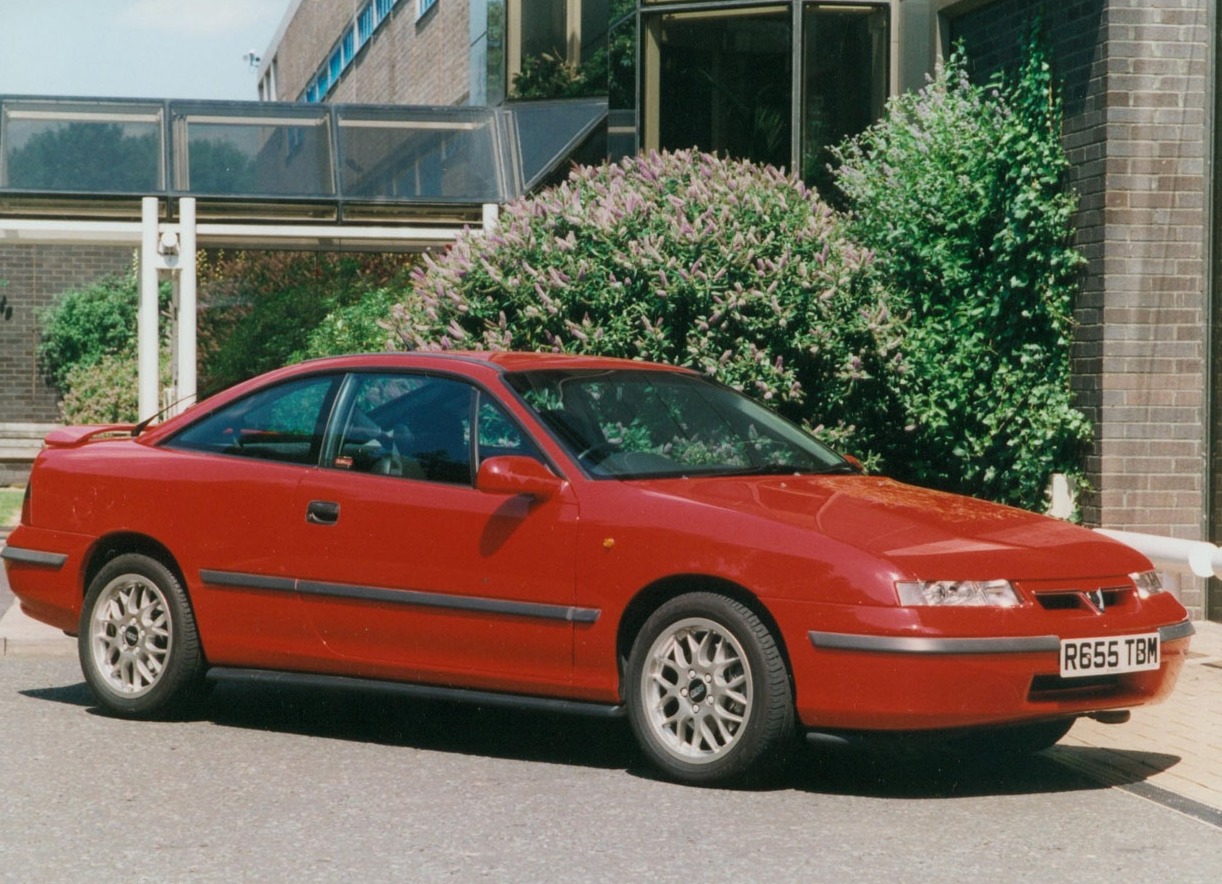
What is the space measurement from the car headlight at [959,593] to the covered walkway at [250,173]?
1209 cm

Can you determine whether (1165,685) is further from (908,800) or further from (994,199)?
(994,199)

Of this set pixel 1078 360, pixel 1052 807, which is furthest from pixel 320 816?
pixel 1078 360

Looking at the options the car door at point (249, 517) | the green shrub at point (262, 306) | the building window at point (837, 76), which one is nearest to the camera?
the car door at point (249, 517)

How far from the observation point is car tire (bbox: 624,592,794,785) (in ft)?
21.5

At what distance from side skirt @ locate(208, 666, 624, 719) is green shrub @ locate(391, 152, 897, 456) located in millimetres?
3856

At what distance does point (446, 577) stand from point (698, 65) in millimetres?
9081

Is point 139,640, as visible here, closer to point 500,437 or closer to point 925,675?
point 500,437

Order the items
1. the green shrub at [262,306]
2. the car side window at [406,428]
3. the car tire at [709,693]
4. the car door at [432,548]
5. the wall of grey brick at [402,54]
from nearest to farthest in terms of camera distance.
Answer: the car tire at [709,693]
the car door at [432,548]
the car side window at [406,428]
the green shrub at [262,306]
the wall of grey brick at [402,54]

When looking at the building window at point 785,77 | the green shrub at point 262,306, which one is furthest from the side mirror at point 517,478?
the green shrub at point 262,306

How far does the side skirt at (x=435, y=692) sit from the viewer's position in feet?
23.0

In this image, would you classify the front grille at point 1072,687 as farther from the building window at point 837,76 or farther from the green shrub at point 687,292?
the building window at point 837,76

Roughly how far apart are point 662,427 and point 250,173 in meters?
12.0

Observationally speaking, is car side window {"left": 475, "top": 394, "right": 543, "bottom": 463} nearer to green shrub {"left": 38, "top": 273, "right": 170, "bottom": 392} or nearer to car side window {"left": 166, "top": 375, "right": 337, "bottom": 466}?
car side window {"left": 166, "top": 375, "right": 337, "bottom": 466}

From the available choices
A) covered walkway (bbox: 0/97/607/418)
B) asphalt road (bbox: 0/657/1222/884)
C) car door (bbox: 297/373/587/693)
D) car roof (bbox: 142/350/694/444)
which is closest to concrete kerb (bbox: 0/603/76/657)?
asphalt road (bbox: 0/657/1222/884)
